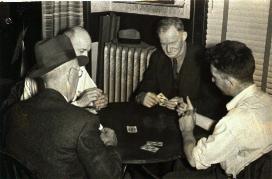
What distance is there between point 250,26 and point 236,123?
1.95m

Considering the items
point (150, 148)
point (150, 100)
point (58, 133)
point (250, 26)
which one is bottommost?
point (150, 148)

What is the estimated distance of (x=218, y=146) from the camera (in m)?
1.84

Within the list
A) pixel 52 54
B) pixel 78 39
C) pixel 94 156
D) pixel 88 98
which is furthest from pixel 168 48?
pixel 94 156

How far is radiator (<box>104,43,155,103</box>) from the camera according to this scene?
13.6ft

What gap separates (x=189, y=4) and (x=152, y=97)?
1.50 m

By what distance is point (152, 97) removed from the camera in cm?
284

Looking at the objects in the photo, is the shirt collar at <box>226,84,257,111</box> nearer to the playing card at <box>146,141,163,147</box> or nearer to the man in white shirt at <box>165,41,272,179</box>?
the man in white shirt at <box>165,41,272,179</box>

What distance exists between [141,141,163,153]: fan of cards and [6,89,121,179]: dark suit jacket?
0.40 metres

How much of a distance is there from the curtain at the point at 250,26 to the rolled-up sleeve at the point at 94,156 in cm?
221

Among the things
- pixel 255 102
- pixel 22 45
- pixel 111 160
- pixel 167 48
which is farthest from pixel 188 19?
pixel 111 160

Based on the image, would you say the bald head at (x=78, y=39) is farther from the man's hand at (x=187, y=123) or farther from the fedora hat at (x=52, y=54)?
the man's hand at (x=187, y=123)

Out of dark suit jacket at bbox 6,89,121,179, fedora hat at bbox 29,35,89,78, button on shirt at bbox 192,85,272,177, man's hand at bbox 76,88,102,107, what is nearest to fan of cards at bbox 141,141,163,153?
button on shirt at bbox 192,85,272,177

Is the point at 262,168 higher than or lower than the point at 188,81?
lower

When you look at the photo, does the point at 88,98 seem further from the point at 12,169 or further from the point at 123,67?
the point at 123,67
